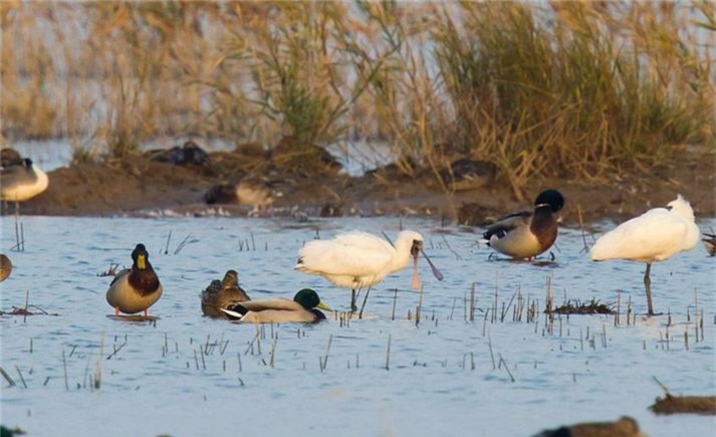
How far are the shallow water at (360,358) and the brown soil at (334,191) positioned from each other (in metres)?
3.06

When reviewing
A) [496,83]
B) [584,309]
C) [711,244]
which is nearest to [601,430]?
[584,309]

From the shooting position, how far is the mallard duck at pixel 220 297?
10820mm

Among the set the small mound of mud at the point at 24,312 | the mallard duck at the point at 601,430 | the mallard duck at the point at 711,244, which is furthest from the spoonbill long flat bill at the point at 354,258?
the mallard duck at the point at 601,430

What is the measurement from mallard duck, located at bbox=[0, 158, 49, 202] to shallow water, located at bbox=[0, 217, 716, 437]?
146 inches

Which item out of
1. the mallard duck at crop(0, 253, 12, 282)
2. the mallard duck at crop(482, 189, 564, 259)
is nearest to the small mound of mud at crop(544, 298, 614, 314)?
the mallard duck at crop(482, 189, 564, 259)

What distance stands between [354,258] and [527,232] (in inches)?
109

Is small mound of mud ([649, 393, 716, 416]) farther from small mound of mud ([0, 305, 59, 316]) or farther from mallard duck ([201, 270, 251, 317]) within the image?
small mound of mud ([0, 305, 59, 316])

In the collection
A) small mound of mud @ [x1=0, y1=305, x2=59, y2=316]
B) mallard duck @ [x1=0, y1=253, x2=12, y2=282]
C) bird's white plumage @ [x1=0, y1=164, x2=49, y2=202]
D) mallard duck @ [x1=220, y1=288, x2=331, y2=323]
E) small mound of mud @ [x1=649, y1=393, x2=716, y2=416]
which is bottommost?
small mound of mud @ [x1=649, y1=393, x2=716, y2=416]

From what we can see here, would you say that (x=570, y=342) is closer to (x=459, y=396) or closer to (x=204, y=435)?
(x=459, y=396)

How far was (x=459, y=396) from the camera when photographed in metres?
8.34

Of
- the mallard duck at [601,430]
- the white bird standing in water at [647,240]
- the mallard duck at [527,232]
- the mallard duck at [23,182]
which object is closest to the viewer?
the mallard duck at [601,430]

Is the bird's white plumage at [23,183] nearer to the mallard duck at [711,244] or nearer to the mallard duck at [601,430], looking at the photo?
the mallard duck at [711,244]

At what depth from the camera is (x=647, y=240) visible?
38.1 feet

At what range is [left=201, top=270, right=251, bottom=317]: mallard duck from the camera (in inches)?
426
